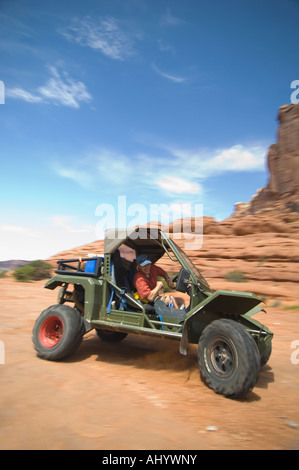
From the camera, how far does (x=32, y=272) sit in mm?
20609

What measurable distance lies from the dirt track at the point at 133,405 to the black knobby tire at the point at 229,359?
6.3 inches

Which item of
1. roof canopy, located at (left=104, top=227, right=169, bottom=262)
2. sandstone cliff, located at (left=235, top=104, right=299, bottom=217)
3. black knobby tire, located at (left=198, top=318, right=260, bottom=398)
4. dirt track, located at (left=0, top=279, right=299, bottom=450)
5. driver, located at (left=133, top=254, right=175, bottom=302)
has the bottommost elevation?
dirt track, located at (left=0, top=279, right=299, bottom=450)

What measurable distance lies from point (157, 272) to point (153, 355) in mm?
1386

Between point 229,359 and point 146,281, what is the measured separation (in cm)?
178

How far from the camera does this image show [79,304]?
18.2 feet

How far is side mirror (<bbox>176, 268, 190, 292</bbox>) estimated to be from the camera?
416cm

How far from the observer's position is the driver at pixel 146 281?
193 inches

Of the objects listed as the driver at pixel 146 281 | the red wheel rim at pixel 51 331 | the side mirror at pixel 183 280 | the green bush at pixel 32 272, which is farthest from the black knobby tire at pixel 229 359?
the green bush at pixel 32 272

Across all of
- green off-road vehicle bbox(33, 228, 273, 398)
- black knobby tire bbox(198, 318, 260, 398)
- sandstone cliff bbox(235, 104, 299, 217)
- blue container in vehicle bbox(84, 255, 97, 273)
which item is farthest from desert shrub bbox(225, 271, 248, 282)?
sandstone cliff bbox(235, 104, 299, 217)

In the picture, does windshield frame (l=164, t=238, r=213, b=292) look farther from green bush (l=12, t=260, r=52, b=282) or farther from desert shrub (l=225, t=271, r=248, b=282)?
green bush (l=12, t=260, r=52, b=282)

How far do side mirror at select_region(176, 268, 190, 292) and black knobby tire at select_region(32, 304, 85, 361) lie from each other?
5.61 ft

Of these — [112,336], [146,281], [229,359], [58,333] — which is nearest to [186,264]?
[146,281]

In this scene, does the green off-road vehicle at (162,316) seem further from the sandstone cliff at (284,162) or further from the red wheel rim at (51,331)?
the sandstone cliff at (284,162)
